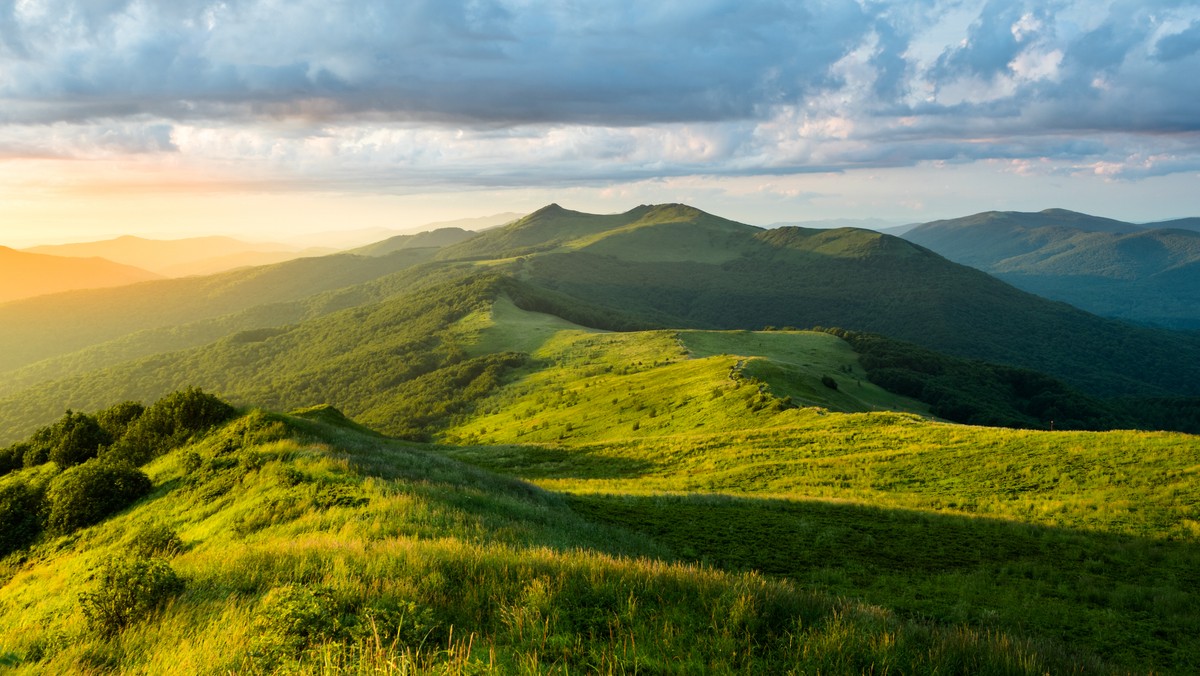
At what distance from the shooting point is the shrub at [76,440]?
24656mm

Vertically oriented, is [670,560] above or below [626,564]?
below

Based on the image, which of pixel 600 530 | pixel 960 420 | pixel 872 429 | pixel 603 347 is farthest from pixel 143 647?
pixel 603 347

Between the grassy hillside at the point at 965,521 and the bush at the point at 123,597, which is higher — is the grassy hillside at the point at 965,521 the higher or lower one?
the lower one

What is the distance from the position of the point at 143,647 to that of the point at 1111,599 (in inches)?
735

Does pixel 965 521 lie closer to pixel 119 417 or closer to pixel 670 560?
pixel 670 560

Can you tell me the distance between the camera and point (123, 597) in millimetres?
8305

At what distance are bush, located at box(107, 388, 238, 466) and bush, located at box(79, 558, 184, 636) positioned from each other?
18369 millimetres

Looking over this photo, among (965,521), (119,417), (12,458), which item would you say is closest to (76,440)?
(119,417)

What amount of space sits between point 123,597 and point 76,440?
22568 millimetres

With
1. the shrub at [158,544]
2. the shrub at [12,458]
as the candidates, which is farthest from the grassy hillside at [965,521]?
the shrub at [12,458]

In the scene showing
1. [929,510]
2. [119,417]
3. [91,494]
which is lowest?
[929,510]

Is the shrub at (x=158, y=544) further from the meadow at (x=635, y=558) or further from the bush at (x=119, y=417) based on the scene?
the bush at (x=119, y=417)

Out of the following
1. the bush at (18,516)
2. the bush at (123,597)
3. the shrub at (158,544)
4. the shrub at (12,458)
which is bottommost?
the shrub at (12,458)

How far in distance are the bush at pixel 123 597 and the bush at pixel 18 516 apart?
15438 mm
